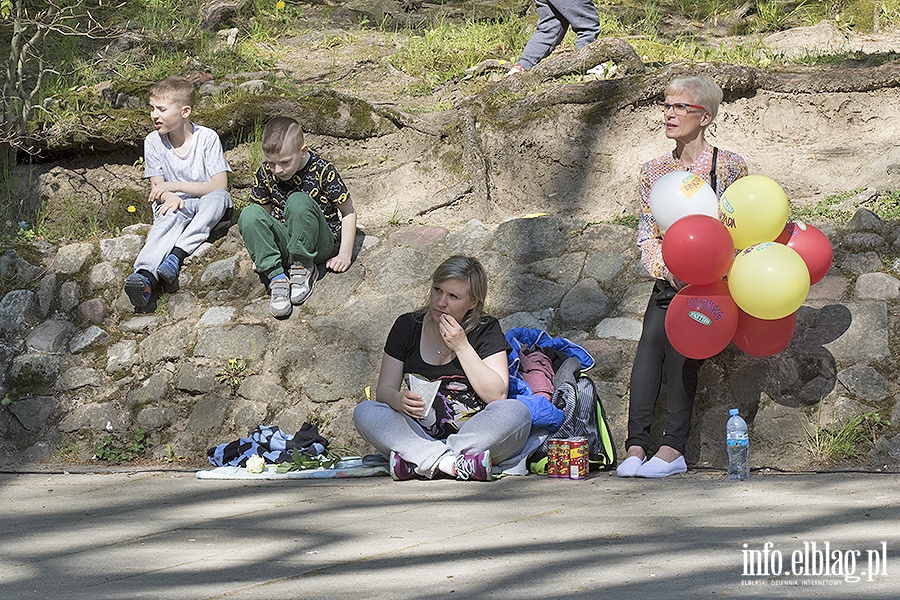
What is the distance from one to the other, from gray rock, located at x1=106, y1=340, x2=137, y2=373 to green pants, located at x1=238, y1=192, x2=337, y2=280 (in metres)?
0.76

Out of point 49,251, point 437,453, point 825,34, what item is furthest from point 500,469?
point 825,34

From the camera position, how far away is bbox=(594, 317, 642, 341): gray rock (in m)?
5.25

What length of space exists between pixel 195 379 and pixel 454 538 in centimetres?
255

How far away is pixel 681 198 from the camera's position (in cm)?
453

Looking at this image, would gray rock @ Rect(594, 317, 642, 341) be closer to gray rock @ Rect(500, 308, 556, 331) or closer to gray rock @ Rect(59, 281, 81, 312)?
gray rock @ Rect(500, 308, 556, 331)

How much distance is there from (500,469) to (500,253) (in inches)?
58.0

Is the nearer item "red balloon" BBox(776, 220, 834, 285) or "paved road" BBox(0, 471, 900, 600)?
"paved road" BBox(0, 471, 900, 600)

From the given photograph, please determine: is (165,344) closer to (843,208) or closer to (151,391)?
(151,391)

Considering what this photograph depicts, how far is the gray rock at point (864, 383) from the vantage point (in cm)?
474

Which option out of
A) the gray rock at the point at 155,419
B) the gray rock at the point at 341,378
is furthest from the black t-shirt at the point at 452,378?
the gray rock at the point at 155,419

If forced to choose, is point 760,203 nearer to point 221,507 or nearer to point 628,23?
point 221,507

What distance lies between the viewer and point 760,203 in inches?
172

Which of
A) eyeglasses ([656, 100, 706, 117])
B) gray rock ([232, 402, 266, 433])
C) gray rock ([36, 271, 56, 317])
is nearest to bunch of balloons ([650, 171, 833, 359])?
eyeglasses ([656, 100, 706, 117])

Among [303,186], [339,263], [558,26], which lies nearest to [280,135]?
[303,186]
